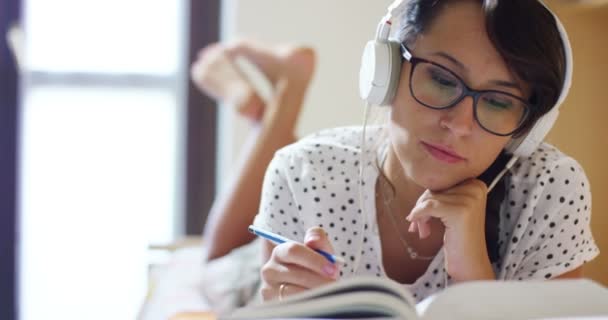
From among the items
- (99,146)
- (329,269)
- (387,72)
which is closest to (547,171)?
(387,72)

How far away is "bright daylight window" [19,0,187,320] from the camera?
2279 mm

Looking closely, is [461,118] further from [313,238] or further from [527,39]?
[313,238]

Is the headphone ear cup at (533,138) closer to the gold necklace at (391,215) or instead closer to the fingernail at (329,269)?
the gold necklace at (391,215)

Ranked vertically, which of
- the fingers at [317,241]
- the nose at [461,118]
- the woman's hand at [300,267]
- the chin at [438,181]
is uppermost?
the nose at [461,118]

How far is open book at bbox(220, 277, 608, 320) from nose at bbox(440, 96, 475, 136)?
0.19 meters

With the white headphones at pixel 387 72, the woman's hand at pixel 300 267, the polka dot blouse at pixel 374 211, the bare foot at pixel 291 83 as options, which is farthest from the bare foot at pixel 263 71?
the woman's hand at pixel 300 267

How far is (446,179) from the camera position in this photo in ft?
2.74

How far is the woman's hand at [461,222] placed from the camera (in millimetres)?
812

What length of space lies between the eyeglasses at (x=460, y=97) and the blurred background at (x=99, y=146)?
135 cm

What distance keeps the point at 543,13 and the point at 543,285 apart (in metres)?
0.28

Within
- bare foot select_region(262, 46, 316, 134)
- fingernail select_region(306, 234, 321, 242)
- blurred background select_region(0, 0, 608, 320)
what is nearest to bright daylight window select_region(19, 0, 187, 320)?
blurred background select_region(0, 0, 608, 320)

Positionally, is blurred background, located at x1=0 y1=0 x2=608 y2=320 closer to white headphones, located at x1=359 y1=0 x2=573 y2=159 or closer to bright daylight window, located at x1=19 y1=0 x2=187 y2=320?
bright daylight window, located at x1=19 y1=0 x2=187 y2=320

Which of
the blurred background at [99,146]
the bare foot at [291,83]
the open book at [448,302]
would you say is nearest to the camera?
the open book at [448,302]

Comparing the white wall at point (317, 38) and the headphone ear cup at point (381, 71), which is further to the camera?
the white wall at point (317, 38)
